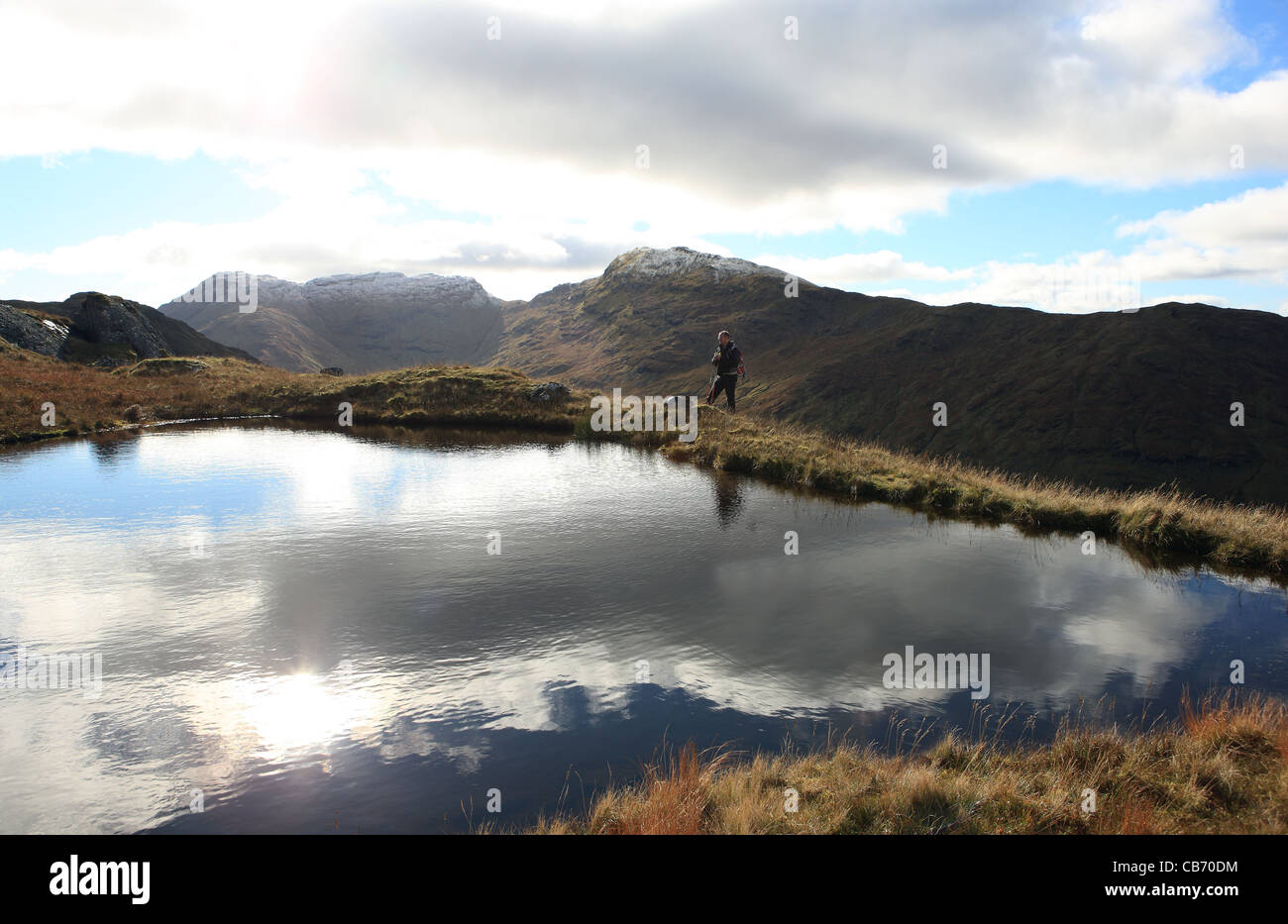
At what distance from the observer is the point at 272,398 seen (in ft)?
121

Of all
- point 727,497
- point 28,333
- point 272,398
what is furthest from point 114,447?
point 28,333

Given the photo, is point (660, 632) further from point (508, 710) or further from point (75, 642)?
point (75, 642)

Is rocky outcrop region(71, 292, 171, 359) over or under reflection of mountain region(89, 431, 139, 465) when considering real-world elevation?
over

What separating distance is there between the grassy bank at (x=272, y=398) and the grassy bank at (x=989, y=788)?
25.0 meters

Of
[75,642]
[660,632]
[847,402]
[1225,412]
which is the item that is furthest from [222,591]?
[1225,412]

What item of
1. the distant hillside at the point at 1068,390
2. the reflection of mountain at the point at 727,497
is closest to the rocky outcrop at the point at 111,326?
the reflection of mountain at the point at 727,497

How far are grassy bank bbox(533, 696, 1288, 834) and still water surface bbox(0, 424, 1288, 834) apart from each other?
2.15 feet

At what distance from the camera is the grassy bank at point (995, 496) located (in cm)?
1487

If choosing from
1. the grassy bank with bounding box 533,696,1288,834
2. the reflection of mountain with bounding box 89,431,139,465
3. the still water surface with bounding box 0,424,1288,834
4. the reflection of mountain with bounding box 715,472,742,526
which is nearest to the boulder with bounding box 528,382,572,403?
the reflection of mountain with bounding box 715,472,742,526

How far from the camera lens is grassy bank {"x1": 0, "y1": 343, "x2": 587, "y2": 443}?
98.6ft

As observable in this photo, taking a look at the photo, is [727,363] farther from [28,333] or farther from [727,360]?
[28,333]

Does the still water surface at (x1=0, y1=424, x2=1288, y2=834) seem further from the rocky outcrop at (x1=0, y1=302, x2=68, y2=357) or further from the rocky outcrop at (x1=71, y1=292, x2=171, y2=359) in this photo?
the rocky outcrop at (x1=71, y1=292, x2=171, y2=359)

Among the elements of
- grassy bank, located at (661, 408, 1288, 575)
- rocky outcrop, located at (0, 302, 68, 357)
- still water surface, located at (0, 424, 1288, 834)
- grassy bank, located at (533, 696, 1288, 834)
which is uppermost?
rocky outcrop, located at (0, 302, 68, 357)
